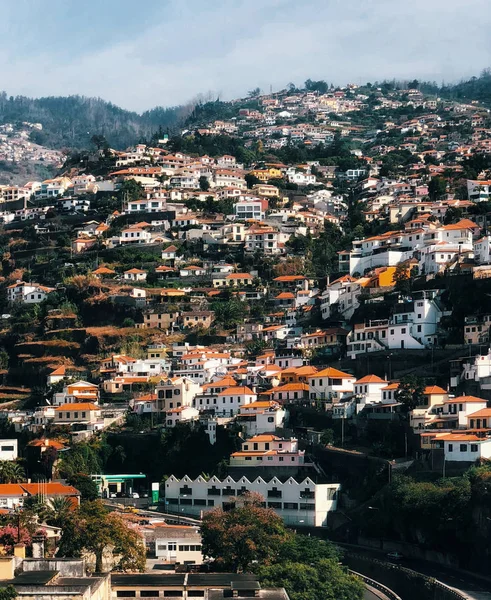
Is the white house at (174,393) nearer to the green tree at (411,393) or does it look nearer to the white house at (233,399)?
the white house at (233,399)

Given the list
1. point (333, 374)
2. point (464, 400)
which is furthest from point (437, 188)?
point (464, 400)

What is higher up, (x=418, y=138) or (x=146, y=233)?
(x=418, y=138)

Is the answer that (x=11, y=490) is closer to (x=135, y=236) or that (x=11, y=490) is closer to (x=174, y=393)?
(x=174, y=393)

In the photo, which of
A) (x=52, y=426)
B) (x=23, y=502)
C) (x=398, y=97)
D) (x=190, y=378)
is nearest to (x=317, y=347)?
(x=190, y=378)

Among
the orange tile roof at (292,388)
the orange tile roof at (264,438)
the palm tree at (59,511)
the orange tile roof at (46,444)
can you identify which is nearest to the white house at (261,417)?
the orange tile roof at (264,438)

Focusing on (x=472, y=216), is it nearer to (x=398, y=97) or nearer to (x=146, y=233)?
(x=146, y=233)
